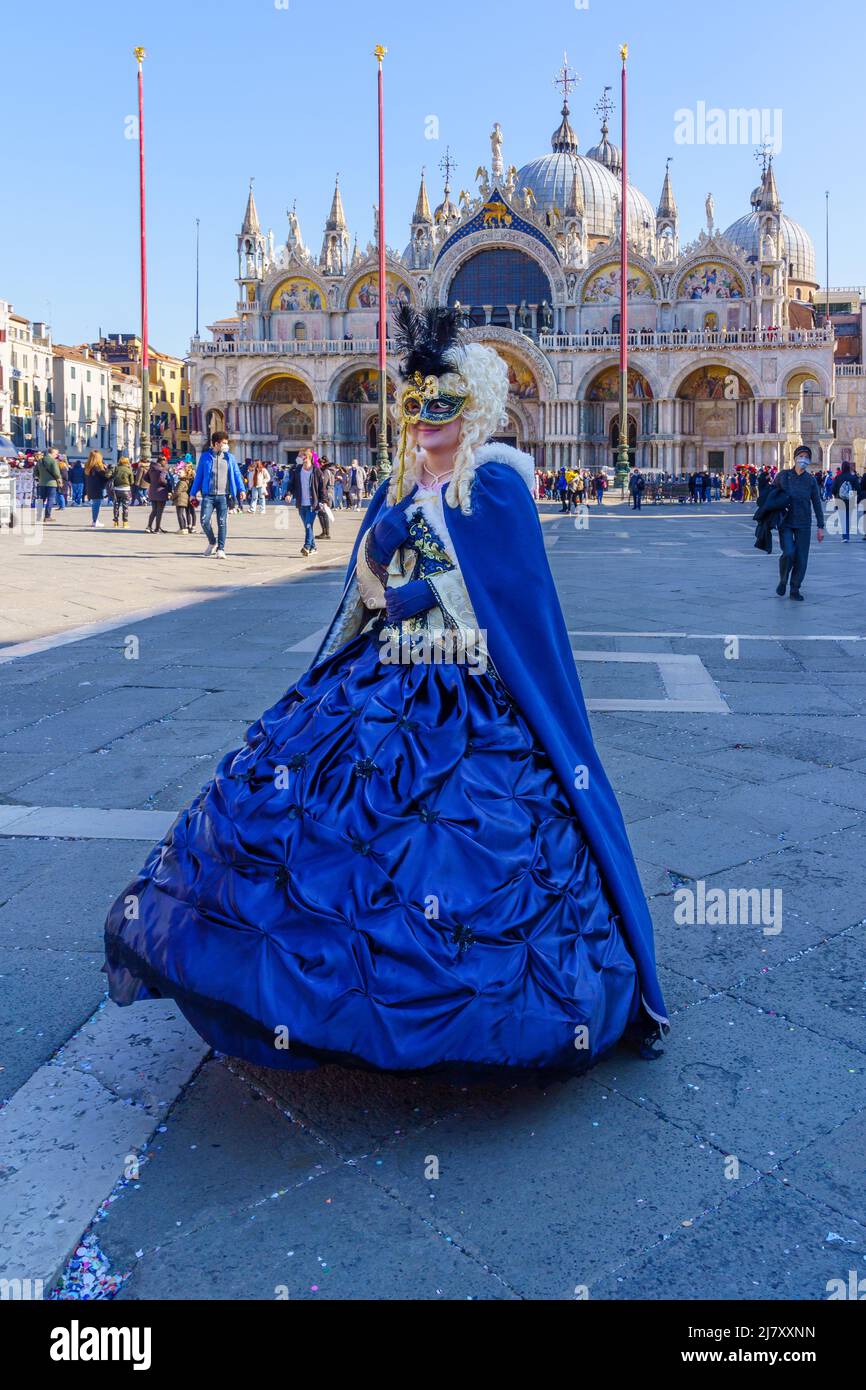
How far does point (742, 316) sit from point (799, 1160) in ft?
164

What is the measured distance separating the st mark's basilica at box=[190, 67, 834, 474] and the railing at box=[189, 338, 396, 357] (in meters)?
0.06

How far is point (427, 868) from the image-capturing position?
2.21 m

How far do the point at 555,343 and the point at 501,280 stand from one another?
14.7 feet

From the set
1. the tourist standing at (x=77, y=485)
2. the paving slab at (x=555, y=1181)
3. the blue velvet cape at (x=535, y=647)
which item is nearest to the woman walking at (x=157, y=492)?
the tourist standing at (x=77, y=485)

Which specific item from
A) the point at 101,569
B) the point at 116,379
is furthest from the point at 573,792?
the point at 116,379

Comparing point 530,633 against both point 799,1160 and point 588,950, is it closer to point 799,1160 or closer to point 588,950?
point 588,950

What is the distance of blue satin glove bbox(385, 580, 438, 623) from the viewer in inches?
105

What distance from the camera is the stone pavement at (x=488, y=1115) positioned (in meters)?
1.88

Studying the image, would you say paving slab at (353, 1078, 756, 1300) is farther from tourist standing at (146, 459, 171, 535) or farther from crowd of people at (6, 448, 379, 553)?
tourist standing at (146, 459, 171, 535)

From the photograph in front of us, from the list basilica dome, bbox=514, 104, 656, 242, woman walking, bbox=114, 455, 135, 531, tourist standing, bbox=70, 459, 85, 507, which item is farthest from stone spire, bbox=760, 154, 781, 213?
woman walking, bbox=114, 455, 135, 531

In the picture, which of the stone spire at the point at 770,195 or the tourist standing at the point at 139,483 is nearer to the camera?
the tourist standing at the point at 139,483

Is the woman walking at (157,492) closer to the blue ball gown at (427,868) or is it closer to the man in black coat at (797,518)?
the man in black coat at (797,518)

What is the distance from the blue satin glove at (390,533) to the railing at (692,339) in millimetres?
46344

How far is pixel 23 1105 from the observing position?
2.32 metres
